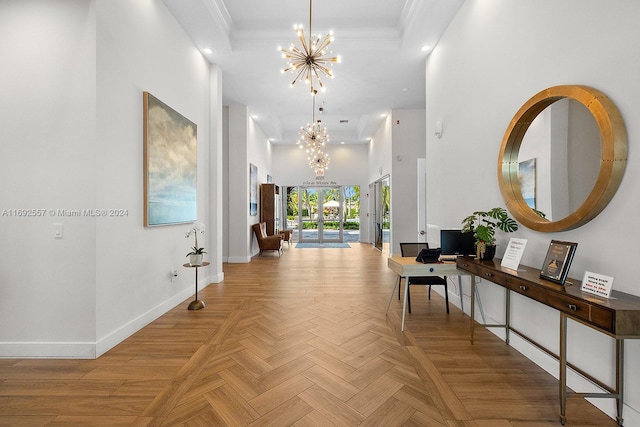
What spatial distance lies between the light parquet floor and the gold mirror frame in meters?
1.26

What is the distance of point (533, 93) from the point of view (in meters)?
2.56

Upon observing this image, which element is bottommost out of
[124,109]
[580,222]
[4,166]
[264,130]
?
[580,222]

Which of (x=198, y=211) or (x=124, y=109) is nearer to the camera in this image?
(x=124, y=109)

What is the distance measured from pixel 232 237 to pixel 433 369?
5.95m

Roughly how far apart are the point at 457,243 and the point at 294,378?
91.8 inches

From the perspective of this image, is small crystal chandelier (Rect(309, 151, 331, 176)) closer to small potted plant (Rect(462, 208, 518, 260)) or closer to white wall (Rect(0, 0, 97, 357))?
small potted plant (Rect(462, 208, 518, 260))

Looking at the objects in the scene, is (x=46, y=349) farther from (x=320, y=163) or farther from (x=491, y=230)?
(x=320, y=163)

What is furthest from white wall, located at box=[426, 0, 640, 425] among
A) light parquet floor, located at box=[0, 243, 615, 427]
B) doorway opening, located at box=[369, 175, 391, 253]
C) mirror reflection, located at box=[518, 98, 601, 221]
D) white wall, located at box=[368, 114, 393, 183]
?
doorway opening, located at box=[369, 175, 391, 253]

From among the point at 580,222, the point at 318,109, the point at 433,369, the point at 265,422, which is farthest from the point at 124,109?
the point at 318,109

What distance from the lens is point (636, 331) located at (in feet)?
4.85

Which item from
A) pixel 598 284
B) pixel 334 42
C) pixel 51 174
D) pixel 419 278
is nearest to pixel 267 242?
pixel 419 278

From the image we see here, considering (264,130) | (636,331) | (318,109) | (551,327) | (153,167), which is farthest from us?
(264,130)

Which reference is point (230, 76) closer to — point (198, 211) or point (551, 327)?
point (198, 211)

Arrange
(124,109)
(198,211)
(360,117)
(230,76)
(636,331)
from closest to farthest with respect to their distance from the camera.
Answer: (636,331) → (124,109) → (198,211) → (230,76) → (360,117)
